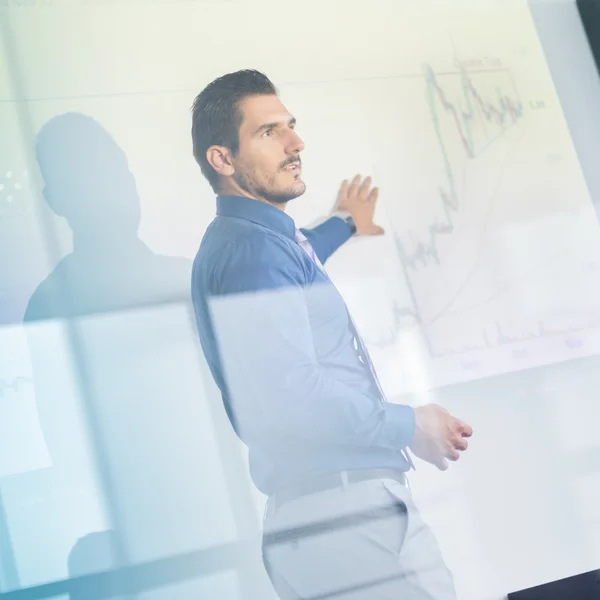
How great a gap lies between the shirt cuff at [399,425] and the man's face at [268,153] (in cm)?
46

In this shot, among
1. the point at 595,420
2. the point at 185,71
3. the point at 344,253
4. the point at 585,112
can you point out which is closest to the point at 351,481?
the point at 344,253

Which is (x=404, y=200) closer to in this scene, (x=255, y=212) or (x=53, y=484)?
(x=255, y=212)

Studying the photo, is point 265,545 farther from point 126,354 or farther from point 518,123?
point 518,123

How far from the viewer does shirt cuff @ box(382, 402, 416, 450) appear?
1.31 metres

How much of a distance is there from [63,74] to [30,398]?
0.61m

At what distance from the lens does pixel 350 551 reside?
1238mm

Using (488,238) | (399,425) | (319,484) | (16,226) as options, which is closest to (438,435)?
(399,425)

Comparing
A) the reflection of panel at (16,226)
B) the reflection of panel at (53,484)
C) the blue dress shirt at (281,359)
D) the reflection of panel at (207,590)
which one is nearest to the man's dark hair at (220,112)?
the blue dress shirt at (281,359)

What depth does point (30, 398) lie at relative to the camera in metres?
1.20

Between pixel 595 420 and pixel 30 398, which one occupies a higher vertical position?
pixel 30 398

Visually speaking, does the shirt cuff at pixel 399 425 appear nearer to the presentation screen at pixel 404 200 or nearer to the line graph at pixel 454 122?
the presentation screen at pixel 404 200

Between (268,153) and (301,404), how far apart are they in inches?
19.9

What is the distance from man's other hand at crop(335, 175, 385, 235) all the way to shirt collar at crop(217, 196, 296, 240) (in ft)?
0.42

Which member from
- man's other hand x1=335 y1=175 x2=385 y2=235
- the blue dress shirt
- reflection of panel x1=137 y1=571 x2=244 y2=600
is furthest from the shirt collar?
reflection of panel x1=137 y1=571 x2=244 y2=600
